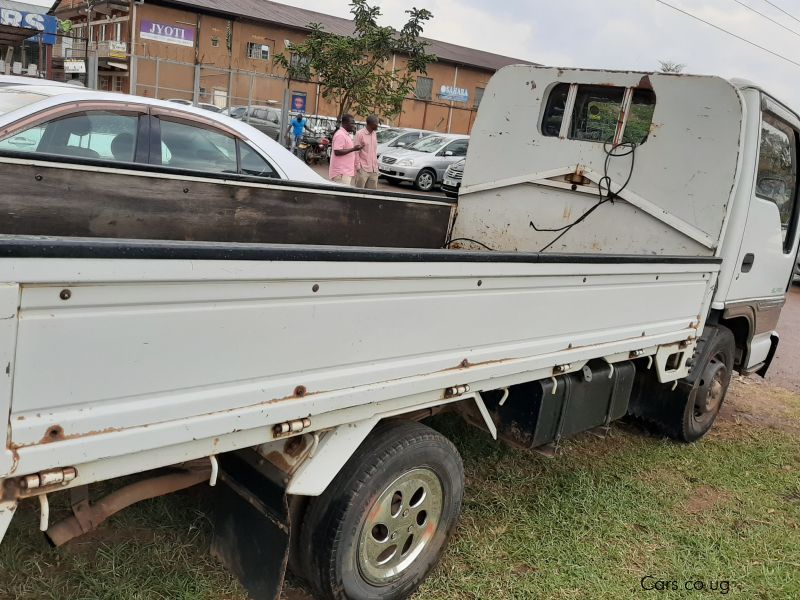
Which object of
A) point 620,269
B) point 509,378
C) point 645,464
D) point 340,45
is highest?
point 340,45

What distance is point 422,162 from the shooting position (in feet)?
64.1

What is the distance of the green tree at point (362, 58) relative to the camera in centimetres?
1562

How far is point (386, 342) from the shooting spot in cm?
257

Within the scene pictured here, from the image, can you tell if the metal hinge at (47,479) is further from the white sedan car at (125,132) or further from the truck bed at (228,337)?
the white sedan car at (125,132)

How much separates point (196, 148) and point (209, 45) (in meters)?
29.6

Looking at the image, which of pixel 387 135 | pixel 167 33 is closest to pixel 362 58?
pixel 387 135

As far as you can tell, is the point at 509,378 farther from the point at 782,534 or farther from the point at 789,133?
the point at 789,133

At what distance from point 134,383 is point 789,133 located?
200 inches

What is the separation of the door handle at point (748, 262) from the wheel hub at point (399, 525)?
298 cm

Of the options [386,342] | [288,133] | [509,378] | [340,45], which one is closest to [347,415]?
[386,342]

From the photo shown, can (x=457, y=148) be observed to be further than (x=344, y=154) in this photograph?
Yes

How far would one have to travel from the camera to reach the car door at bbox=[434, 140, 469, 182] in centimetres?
1980

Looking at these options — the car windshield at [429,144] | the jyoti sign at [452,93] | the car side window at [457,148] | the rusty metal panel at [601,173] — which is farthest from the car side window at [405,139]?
the jyoti sign at [452,93]

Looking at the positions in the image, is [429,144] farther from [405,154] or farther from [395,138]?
[395,138]
